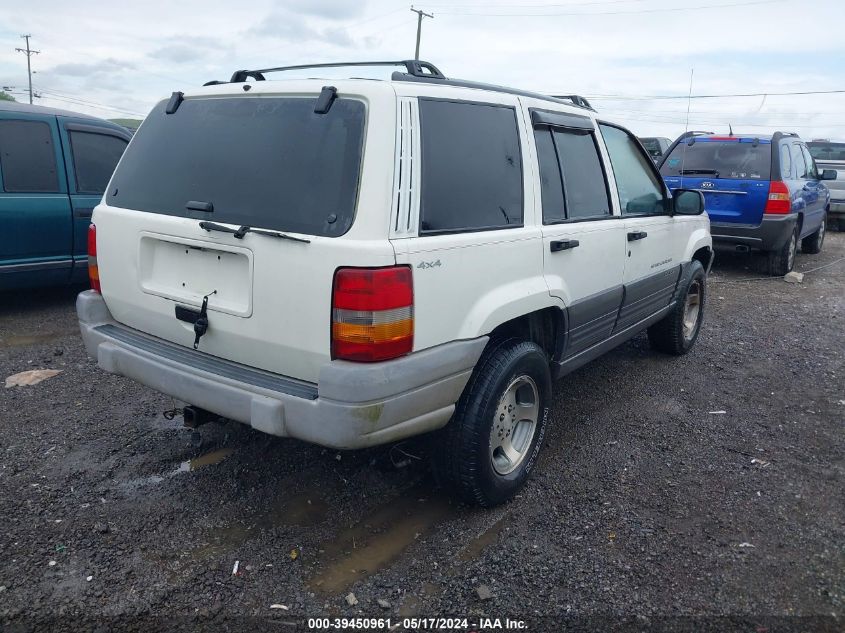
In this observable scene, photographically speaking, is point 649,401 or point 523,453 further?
point 649,401

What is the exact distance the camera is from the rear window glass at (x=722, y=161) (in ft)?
29.5

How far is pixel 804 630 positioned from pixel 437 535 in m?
1.49

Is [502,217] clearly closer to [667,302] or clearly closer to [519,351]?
[519,351]

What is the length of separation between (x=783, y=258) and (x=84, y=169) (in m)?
8.84

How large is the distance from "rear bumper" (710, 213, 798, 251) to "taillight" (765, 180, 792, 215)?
9 cm

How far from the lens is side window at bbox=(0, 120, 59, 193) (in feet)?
19.4

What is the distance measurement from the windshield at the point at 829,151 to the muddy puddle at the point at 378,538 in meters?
17.6

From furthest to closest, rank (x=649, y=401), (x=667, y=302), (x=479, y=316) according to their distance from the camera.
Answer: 1. (x=667, y=302)
2. (x=649, y=401)
3. (x=479, y=316)

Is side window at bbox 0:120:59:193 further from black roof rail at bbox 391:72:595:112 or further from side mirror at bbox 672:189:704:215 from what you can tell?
side mirror at bbox 672:189:704:215

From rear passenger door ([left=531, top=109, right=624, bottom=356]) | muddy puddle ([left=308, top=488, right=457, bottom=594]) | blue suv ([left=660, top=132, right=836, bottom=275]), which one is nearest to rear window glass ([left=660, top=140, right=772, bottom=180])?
blue suv ([left=660, top=132, right=836, bottom=275])

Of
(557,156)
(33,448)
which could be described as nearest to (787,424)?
(557,156)

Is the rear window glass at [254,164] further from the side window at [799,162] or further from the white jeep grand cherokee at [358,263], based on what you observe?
the side window at [799,162]

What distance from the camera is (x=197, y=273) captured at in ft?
9.61

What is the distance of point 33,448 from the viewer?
12.2ft
